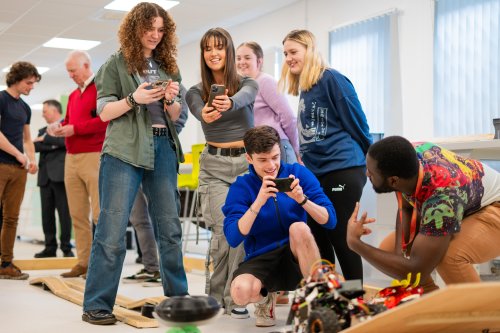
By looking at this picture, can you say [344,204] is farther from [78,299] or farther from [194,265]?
[194,265]

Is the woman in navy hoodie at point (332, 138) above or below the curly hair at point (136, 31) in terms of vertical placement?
below

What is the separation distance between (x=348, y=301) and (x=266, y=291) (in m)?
0.79

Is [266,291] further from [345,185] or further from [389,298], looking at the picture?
[389,298]

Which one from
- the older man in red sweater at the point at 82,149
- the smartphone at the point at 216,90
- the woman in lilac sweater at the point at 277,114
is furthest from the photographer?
the older man in red sweater at the point at 82,149

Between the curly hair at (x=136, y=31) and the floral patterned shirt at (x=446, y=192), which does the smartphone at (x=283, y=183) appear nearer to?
the floral patterned shirt at (x=446, y=192)

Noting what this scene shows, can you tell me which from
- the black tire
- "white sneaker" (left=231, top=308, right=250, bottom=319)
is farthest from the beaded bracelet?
the black tire

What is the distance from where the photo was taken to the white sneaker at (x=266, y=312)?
2.76 m

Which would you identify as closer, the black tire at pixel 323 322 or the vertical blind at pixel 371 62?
the black tire at pixel 323 322

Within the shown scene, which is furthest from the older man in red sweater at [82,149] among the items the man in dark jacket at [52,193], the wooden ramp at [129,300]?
the man in dark jacket at [52,193]

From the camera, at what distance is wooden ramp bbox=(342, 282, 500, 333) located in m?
1.61

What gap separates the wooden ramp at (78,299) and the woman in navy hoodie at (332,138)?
0.84 meters

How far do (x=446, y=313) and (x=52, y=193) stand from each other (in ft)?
16.2

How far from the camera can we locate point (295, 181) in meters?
2.46

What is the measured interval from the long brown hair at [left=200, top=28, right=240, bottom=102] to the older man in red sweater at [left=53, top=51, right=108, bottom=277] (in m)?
1.45
